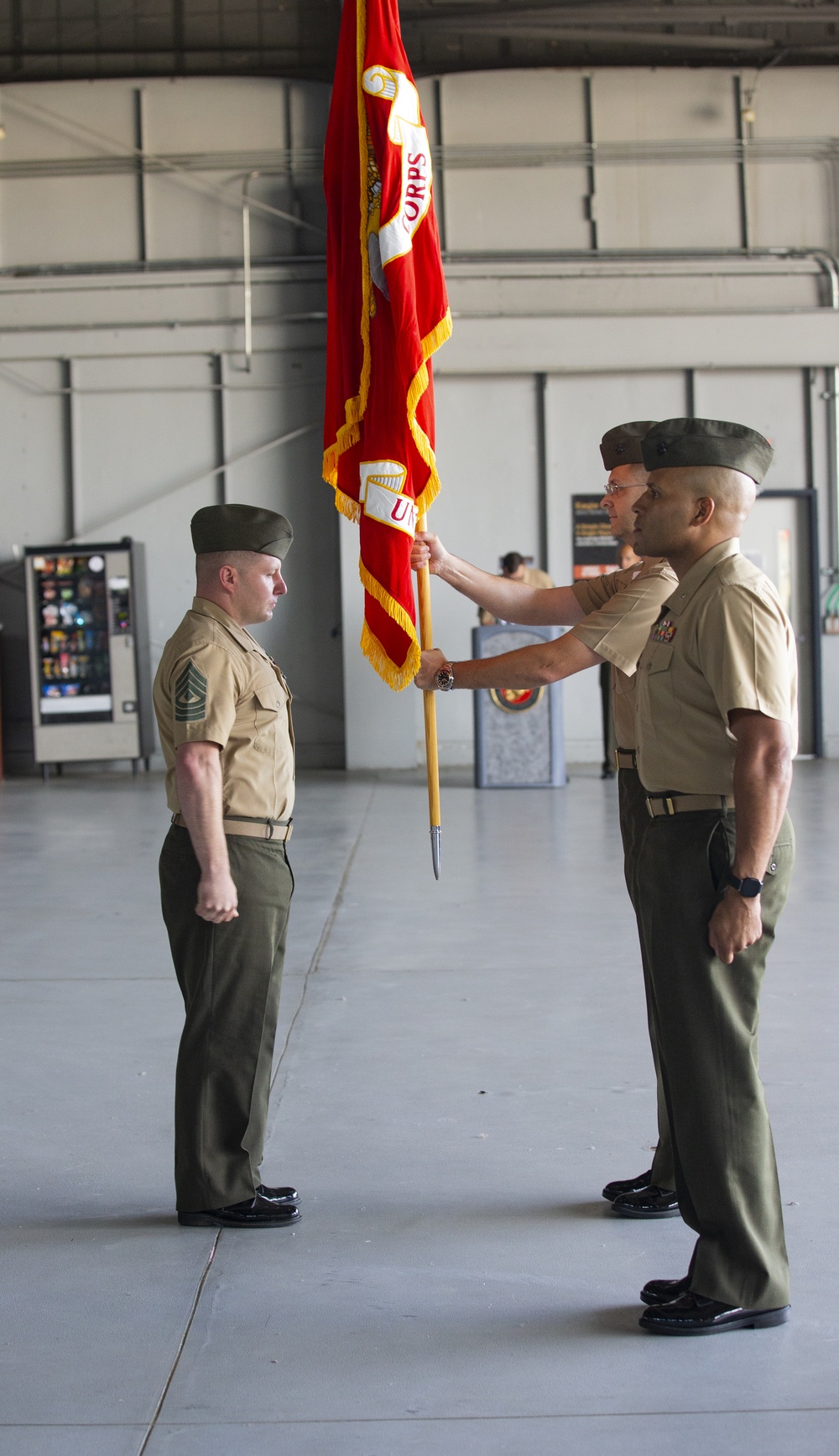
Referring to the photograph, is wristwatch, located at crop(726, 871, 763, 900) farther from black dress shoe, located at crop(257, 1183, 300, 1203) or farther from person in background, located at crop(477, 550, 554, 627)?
person in background, located at crop(477, 550, 554, 627)

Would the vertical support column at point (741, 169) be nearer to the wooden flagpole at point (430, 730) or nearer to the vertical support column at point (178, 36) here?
the vertical support column at point (178, 36)

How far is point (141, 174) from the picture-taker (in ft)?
41.8

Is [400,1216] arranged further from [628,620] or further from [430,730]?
[628,620]

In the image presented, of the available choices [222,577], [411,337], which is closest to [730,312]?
[411,337]

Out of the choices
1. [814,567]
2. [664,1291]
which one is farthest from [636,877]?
[814,567]

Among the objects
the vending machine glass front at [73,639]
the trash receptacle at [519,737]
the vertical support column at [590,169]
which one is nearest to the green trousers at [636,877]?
the trash receptacle at [519,737]

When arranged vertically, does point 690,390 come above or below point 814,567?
above

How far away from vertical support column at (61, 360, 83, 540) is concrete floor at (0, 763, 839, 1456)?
742cm

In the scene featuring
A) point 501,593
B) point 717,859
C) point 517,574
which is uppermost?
point 517,574

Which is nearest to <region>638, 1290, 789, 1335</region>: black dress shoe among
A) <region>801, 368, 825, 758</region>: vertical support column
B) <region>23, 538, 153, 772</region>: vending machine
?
<region>23, 538, 153, 772</region>: vending machine

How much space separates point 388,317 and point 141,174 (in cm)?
1028

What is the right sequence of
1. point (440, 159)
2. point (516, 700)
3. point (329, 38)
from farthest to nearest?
1. point (440, 159)
2. point (329, 38)
3. point (516, 700)

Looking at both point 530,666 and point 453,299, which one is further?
point 453,299

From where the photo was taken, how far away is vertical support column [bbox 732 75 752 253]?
1266cm
